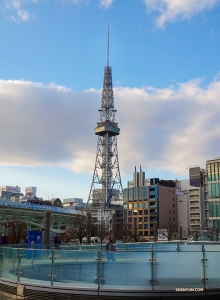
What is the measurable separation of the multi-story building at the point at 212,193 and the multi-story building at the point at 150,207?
17.9m

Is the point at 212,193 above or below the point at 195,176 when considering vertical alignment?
below

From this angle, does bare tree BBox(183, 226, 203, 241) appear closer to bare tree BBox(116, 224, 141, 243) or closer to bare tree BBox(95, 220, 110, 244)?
bare tree BBox(116, 224, 141, 243)

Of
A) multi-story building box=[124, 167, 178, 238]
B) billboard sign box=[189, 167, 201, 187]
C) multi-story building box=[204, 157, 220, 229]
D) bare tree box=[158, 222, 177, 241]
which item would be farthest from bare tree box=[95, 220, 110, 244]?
billboard sign box=[189, 167, 201, 187]

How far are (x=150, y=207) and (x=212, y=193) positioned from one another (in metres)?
25.4

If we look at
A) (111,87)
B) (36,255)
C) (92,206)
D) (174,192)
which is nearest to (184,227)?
(174,192)

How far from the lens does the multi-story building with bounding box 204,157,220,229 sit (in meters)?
99.4

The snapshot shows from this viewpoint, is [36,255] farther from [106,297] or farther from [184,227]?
[184,227]

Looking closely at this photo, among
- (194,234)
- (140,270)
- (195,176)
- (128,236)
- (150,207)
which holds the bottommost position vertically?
(128,236)

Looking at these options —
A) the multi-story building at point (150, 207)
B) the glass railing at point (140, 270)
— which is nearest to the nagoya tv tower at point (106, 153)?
the multi-story building at point (150, 207)

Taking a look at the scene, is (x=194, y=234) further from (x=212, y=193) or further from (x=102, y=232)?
(x=212, y=193)

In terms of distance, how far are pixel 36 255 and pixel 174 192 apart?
116929mm

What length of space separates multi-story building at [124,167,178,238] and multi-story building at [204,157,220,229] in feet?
58.8

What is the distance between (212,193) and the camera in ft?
334

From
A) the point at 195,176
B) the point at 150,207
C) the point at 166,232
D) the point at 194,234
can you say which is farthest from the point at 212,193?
the point at 194,234
